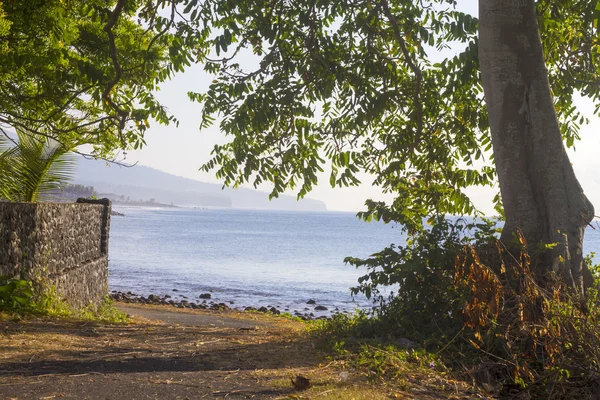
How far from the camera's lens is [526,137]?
880 centimetres

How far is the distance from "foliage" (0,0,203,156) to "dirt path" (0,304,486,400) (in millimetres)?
3530

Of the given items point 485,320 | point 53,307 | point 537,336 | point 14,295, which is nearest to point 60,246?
point 53,307

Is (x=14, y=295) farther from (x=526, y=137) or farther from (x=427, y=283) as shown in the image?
(x=526, y=137)

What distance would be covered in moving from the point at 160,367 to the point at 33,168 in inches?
372

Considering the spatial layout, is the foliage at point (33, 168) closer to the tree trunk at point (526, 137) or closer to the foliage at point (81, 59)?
the foliage at point (81, 59)

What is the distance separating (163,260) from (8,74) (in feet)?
126

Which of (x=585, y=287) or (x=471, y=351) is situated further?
(x=585, y=287)

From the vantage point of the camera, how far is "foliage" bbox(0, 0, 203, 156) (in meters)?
10.6

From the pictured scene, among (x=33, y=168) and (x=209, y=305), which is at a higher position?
(x=33, y=168)

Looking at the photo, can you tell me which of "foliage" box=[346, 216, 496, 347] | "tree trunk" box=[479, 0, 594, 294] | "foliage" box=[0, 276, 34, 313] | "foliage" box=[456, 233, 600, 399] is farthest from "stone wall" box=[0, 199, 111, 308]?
"tree trunk" box=[479, 0, 594, 294]

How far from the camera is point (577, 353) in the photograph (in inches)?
259

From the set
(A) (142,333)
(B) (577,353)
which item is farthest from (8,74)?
(B) (577,353)

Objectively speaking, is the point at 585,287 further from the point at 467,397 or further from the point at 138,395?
the point at 138,395

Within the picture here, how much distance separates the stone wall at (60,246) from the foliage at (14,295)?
29 centimetres
